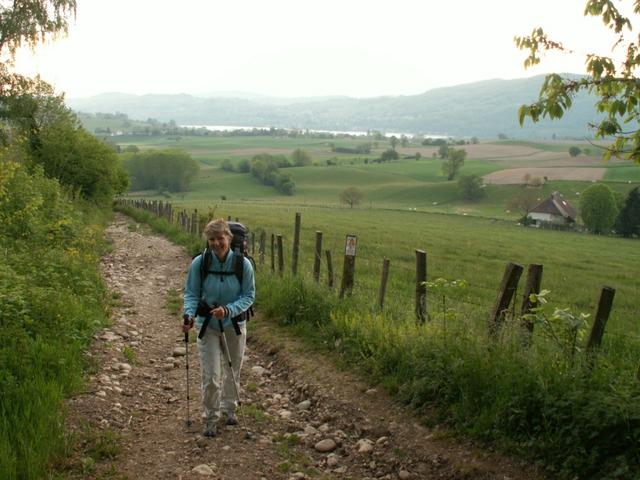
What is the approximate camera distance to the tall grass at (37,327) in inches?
227

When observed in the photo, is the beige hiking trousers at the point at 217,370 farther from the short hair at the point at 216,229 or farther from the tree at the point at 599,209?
the tree at the point at 599,209

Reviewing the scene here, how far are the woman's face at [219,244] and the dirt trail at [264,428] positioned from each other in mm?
2080

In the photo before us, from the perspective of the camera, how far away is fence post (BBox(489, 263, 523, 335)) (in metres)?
7.02

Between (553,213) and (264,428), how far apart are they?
304ft

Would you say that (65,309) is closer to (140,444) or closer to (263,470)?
(140,444)

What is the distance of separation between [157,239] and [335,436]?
22.2 meters

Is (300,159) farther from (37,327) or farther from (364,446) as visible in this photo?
(364,446)

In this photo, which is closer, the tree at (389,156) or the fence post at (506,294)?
the fence post at (506,294)

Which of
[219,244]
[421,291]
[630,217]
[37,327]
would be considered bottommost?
[630,217]

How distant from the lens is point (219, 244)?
22.0 feet

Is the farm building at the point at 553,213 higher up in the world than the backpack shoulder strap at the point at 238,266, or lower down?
lower down

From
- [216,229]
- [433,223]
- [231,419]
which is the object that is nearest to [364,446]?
[231,419]

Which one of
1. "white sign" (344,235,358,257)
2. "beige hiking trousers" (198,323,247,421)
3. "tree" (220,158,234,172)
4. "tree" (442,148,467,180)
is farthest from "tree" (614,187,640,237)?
"tree" (220,158,234,172)

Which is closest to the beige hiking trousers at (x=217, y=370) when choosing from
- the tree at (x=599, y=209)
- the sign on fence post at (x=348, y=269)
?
the sign on fence post at (x=348, y=269)
